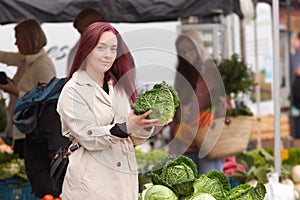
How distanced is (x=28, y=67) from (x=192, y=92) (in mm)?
2752

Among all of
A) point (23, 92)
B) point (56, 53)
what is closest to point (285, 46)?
point (56, 53)

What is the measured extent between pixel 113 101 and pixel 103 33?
0.34 meters

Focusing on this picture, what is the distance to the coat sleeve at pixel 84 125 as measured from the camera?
396 centimetres

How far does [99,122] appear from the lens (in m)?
4.00

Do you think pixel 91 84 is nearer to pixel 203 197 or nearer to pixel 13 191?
pixel 203 197

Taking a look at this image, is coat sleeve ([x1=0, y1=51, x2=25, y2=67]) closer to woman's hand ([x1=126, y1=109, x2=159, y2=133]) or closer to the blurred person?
woman's hand ([x1=126, y1=109, x2=159, y2=133])

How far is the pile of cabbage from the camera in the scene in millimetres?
4469

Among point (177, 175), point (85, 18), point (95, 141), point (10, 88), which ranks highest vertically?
point (85, 18)

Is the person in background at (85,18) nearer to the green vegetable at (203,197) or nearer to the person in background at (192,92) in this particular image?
the person in background at (192,92)

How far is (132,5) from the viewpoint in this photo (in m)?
6.68

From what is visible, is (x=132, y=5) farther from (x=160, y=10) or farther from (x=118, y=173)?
(x=118, y=173)

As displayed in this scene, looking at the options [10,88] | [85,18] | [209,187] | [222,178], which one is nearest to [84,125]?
[209,187]

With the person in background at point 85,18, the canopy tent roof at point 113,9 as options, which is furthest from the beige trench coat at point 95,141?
the canopy tent roof at point 113,9

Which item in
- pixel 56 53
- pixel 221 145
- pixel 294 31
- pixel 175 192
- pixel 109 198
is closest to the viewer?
pixel 109 198
